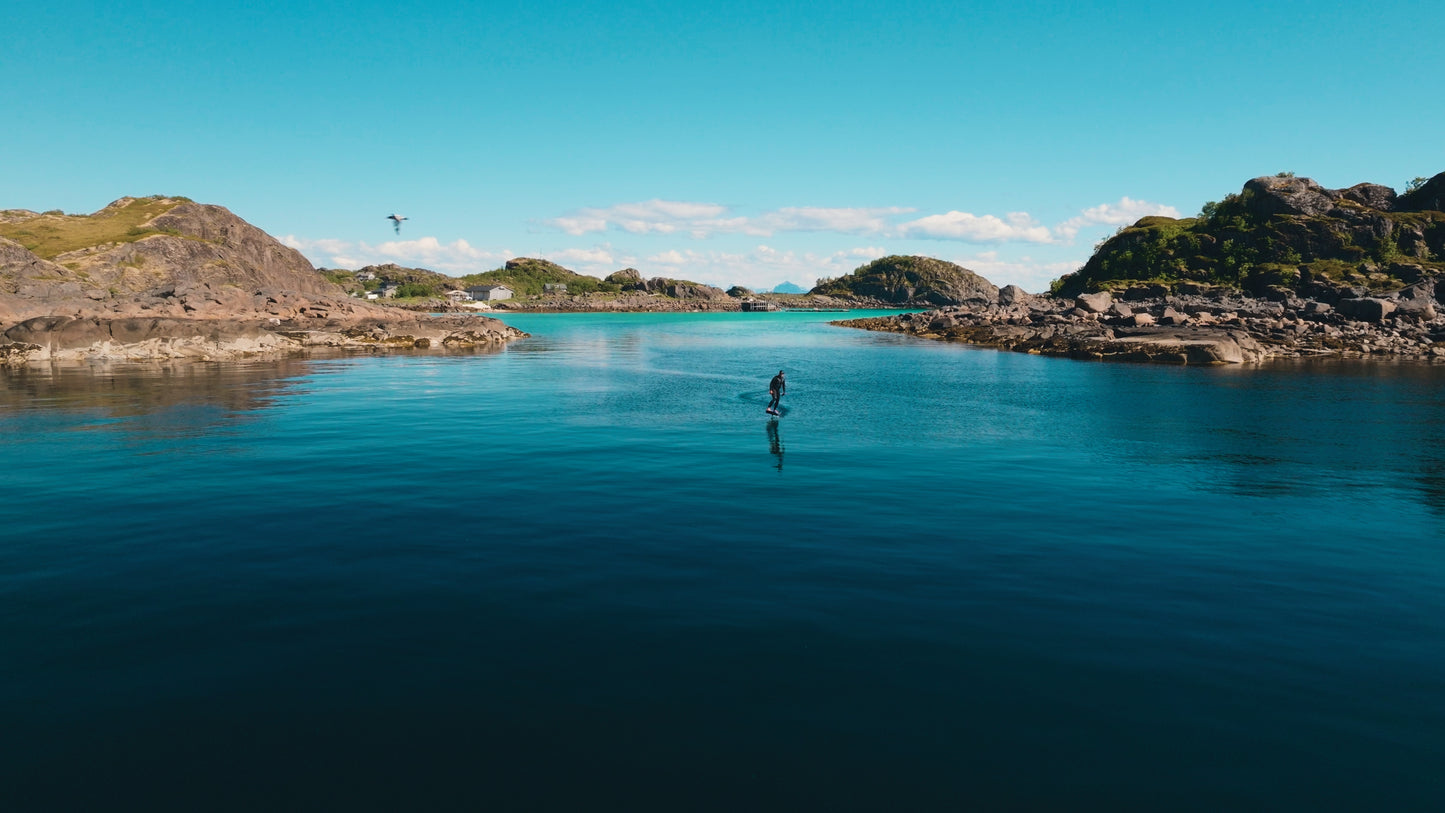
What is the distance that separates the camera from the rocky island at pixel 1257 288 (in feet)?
263

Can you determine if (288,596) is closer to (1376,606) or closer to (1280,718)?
(1280,718)

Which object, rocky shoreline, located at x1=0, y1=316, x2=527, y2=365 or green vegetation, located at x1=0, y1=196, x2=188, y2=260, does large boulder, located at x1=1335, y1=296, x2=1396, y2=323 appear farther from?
green vegetation, located at x1=0, y1=196, x2=188, y2=260

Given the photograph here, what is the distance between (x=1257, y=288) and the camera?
117562 mm

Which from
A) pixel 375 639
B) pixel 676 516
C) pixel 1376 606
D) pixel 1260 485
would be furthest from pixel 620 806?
pixel 1260 485

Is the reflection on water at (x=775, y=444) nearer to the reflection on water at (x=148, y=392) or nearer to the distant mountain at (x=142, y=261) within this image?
the reflection on water at (x=148, y=392)

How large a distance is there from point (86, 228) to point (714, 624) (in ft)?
654

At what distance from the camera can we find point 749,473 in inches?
1071

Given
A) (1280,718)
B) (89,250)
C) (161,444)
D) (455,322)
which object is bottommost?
(1280,718)

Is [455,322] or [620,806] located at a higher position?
[455,322]

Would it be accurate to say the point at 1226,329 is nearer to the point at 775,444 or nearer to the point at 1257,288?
the point at 1257,288

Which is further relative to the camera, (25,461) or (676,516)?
(25,461)

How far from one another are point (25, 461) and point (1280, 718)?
Result: 38945mm

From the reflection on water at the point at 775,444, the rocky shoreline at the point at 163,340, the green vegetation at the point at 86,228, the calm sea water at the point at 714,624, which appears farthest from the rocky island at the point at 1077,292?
the reflection on water at the point at 775,444

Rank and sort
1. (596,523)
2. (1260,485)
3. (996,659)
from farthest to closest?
(1260,485) → (596,523) → (996,659)
